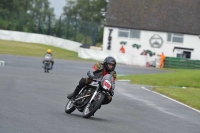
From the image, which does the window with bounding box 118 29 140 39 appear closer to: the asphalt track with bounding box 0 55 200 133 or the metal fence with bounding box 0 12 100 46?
the metal fence with bounding box 0 12 100 46

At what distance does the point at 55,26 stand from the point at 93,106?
63152 mm

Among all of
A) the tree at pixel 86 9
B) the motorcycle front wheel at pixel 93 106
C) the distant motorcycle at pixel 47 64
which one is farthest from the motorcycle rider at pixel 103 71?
the tree at pixel 86 9

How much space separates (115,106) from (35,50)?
4695 centimetres

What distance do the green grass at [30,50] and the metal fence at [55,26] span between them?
4.81 m

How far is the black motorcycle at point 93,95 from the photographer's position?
1359 cm

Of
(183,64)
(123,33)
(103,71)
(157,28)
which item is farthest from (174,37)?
(103,71)

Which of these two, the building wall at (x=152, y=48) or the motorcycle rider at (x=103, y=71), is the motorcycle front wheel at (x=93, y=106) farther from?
the building wall at (x=152, y=48)

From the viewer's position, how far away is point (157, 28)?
70.3 m

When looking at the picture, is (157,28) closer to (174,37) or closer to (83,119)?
(174,37)

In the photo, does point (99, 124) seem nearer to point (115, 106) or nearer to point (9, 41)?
point (115, 106)

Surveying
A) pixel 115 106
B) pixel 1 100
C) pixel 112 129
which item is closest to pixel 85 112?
pixel 112 129

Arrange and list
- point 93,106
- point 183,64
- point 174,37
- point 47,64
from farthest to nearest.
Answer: point 174,37 < point 183,64 < point 47,64 < point 93,106

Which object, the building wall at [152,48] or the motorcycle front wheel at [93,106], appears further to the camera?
the building wall at [152,48]

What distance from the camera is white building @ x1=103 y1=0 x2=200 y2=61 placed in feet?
230
